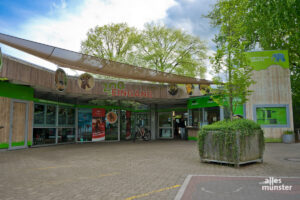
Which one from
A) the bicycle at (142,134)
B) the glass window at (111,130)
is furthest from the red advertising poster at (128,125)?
the glass window at (111,130)

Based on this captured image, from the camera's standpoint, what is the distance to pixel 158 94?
45.1 feet

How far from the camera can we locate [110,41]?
70.1ft

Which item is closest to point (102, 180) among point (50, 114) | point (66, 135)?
point (50, 114)

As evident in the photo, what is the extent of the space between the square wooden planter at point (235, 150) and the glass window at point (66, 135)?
9211mm

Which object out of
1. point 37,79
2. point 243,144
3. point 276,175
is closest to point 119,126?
point 37,79

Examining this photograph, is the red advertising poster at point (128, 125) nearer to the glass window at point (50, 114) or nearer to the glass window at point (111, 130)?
the glass window at point (111, 130)

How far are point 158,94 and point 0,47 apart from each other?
845 cm

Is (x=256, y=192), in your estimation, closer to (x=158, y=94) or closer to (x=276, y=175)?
(x=276, y=175)

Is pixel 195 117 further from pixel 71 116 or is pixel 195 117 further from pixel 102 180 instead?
pixel 102 180

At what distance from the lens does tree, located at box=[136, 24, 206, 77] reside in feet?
69.1

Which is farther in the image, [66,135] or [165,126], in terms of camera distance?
[165,126]

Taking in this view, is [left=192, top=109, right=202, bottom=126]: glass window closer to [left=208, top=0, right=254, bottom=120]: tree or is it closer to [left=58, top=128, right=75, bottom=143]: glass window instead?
[left=58, top=128, right=75, bottom=143]: glass window

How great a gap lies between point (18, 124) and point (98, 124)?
521 cm

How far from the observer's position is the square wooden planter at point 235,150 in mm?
5531
